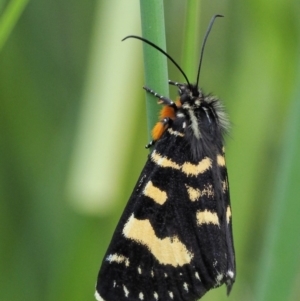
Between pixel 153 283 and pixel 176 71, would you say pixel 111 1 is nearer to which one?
pixel 176 71

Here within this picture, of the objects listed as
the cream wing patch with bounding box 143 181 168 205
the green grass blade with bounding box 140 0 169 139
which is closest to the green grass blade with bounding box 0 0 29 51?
the green grass blade with bounding box 140 0 169 139

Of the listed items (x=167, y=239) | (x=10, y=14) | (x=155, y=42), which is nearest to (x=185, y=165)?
(x=167, y=239)

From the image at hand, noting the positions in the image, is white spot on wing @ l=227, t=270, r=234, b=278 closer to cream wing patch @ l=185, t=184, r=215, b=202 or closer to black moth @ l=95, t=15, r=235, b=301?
black moth @ l=95, t=15, r=235, b=301

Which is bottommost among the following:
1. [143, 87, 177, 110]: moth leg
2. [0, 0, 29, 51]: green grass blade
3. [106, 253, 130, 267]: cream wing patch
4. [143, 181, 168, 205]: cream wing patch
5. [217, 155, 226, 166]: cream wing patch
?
[106, 253, 130, 267]: cream wing patch

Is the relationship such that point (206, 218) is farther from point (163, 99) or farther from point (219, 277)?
point (163, 99)

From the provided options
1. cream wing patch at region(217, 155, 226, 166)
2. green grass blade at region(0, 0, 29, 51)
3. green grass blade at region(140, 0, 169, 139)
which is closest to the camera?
green grass blade at region(140, 0, 169, 139)
